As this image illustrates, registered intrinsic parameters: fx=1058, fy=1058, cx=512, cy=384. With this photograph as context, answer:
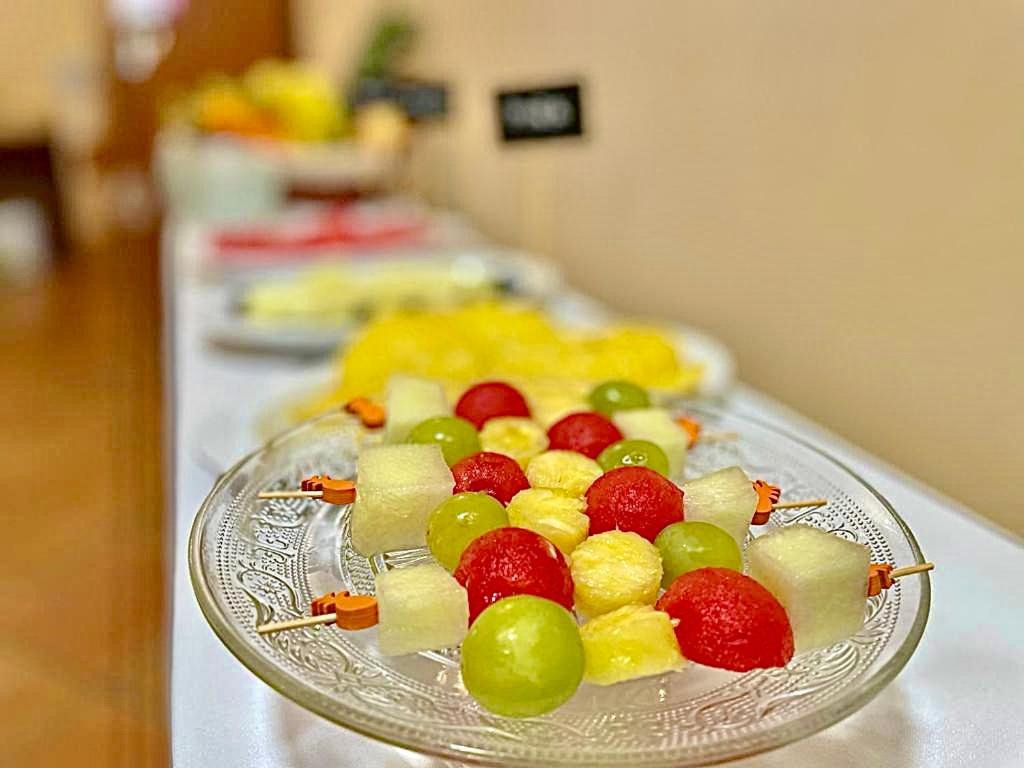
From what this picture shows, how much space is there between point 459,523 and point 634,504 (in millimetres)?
105

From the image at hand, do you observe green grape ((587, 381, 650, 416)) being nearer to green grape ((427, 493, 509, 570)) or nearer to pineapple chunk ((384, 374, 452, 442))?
pineapple chunk ((384, 374, 452, 442))

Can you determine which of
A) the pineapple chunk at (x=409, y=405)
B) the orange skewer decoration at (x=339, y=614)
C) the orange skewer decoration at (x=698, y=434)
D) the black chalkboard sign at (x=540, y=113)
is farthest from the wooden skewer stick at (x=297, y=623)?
the black chalkboard sign at (x=540, y=113)

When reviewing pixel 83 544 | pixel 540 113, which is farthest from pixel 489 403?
pixel 83 544

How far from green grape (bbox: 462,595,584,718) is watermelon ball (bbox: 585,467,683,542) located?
0.37 ft

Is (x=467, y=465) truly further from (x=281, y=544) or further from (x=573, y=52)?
(x=573, y=52)

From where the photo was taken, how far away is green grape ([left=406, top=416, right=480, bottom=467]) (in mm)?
700

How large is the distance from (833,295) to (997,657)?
491 mm

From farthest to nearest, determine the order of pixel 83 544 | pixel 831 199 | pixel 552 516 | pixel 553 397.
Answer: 1. pixel 83 544
2. pixel 831 199
3. pixel 553 397
4. pixel 552 516

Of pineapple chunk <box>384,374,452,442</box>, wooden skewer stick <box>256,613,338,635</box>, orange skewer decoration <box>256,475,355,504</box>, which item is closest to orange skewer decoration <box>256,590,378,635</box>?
wooden skewer stick <box>256,613,338,635</box>

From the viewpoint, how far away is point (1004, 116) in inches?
33.6

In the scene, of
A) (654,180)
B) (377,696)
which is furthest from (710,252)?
(377,696)

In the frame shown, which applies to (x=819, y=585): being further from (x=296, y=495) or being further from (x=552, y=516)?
(x=296, y=495)

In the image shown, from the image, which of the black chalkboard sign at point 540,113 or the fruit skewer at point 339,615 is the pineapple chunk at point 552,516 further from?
the black chalkboard sign at point 540,113

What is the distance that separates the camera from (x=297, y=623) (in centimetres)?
53
